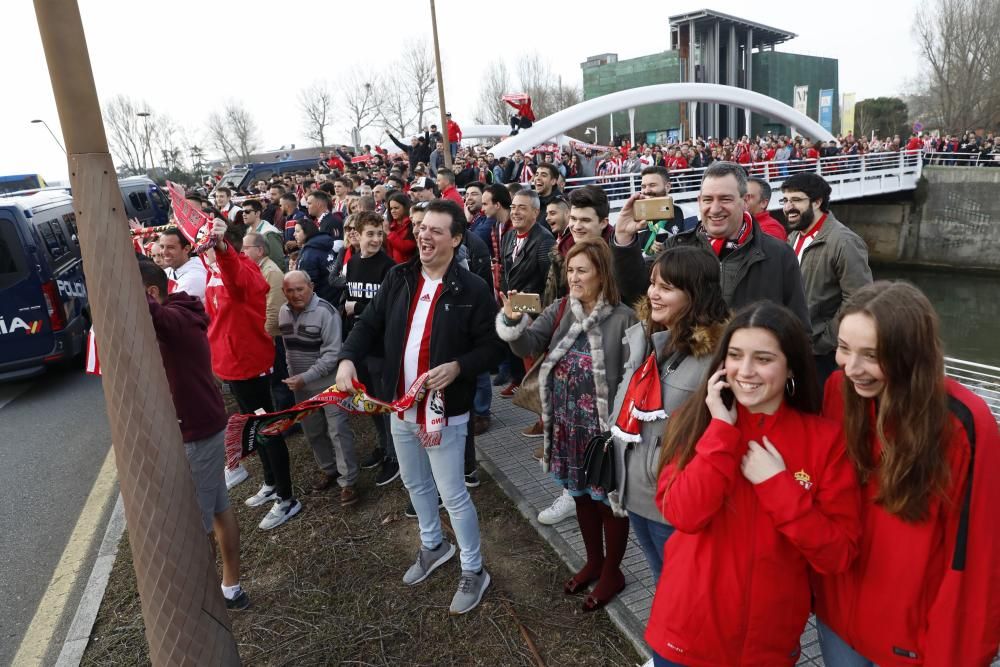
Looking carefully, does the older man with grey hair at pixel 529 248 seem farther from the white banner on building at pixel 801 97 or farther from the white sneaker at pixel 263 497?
the white banner on building at pixel 801 97

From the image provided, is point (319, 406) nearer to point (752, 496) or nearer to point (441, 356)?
point (441, 356)

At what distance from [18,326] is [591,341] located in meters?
8.07

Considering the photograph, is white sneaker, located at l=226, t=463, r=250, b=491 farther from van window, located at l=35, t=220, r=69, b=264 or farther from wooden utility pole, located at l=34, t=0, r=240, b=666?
van window, located at l=35, t=220, r=69, b=264

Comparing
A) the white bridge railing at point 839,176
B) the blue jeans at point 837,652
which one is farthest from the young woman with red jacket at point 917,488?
the white bridge railing at point 839,176

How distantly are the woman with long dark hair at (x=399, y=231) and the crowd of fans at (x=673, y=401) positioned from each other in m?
0.02

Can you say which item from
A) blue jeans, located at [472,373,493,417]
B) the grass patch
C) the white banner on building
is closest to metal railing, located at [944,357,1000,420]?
the grass patch

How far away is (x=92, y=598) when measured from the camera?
3820 mm

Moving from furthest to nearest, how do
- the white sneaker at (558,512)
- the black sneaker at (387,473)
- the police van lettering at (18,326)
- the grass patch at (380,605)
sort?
the police van lettering at (18,326), the black sneaker at (387,473), the white sneaker at (558,512), the grass patch at (380,605)

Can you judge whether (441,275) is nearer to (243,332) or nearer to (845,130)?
(243,332)

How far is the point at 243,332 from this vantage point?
14.4ft

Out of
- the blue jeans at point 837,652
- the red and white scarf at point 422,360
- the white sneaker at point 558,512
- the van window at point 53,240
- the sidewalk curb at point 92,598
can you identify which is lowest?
the sidewalk curb at point 92,598

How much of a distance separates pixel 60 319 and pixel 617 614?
27.1 feet

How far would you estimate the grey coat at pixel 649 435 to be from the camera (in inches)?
94.0

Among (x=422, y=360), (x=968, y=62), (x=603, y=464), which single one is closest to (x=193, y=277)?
(x=422, y=360)
